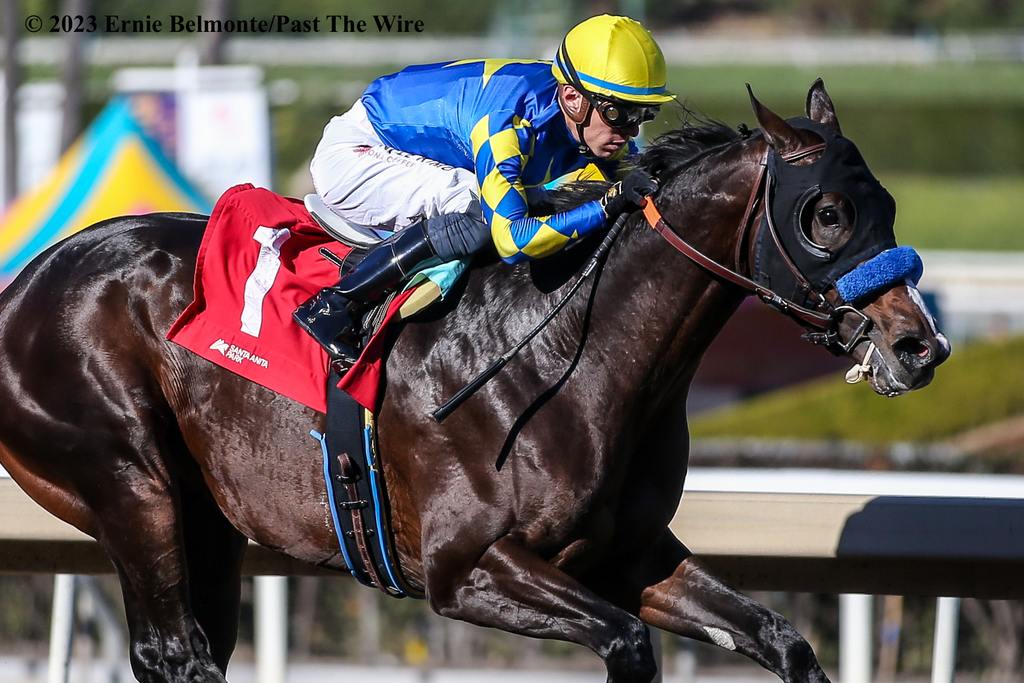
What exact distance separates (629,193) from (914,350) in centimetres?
72

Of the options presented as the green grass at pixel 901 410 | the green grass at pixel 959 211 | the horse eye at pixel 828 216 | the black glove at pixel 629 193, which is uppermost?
the green grass at pixel 959 211

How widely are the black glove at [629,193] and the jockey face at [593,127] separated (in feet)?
0.41

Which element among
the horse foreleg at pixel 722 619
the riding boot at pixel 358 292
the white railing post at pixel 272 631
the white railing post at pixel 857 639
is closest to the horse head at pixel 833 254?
the horse foreleg at pixel 722 619

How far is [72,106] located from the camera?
64.8ft

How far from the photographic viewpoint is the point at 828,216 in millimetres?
2959

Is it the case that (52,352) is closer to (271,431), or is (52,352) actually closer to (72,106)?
(271,431)

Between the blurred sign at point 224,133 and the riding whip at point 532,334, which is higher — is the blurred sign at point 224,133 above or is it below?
above

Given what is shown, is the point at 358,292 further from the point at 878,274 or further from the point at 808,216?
the point at 878,274

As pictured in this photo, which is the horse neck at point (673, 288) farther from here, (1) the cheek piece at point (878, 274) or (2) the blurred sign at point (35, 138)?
(2) the blurred sign at point (35, 138)

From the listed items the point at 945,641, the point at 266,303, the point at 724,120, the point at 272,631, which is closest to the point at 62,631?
the point at 272,631

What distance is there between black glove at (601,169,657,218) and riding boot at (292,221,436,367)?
0.41 meters

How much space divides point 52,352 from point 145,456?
36cm

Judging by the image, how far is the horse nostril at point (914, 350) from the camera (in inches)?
112

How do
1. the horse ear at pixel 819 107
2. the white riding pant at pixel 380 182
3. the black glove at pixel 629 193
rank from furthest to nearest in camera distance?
the white riding pant at pixel 380 182 < the black glove at pixel 629 193 < the horse ear at pixel 819 107
